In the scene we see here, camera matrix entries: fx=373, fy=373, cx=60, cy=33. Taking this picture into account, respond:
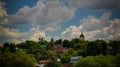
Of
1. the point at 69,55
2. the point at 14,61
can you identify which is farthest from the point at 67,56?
the point at 14,61

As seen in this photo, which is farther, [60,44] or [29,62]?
[60,44]

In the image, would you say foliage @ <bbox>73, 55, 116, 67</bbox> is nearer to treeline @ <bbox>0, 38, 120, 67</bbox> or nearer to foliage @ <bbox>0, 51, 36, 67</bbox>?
treeline @ <bbox>0, 38, 120, 67</bbox>

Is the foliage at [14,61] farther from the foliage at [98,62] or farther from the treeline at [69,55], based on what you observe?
the foliage at [98,62]

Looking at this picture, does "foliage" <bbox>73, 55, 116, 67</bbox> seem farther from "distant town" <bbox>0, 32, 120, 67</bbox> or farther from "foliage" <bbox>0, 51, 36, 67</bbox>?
"foliage" <bbox>0, 51, 36, 67</bbox>

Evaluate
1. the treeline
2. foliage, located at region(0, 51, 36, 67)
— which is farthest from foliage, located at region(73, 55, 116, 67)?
foliage, located at region(0, 51, 36, 67)

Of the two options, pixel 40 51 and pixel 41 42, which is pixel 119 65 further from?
pixel 41 42

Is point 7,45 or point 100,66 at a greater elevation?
point 7,45

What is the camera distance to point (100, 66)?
23250 millimetres

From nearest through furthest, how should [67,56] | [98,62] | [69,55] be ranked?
[98,62] → [67,56] → [69,55]

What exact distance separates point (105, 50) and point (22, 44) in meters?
19.2

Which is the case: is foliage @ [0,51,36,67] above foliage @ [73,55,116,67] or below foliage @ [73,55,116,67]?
above

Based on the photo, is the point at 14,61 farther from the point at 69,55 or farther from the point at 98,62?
the point at 69,55

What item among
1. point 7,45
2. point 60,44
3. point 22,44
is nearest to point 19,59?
point 7,45

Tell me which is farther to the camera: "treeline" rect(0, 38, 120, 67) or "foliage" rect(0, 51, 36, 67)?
"treeline" rect(0, 38, 120, 67)
